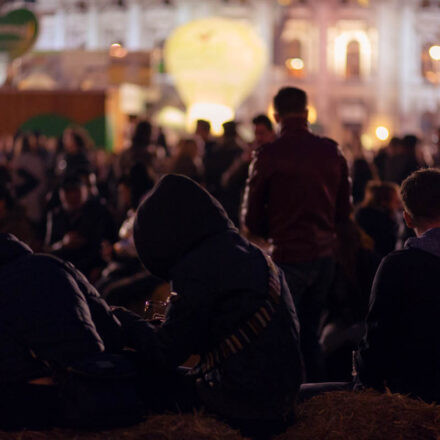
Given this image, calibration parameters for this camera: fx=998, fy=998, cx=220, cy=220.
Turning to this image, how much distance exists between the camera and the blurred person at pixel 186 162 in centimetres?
911

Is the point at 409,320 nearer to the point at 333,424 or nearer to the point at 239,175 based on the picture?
the point at 333,424

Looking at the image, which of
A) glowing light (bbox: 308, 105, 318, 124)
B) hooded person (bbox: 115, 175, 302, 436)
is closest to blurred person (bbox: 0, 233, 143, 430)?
hooded person (bbox: 115, 175, 302, 436)

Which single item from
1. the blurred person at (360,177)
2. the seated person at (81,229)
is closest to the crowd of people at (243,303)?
the seated person at (81,229)

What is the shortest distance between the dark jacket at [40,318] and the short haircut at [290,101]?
7.53 feet

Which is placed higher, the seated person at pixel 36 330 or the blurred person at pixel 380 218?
the seated person at pixel 36 330

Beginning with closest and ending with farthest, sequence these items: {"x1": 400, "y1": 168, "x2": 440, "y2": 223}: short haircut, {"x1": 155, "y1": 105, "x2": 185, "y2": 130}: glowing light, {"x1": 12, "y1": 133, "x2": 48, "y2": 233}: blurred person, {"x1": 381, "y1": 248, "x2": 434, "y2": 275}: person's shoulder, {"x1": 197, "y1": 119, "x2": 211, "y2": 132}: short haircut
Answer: {"x1": 381, "y1": 248, "x2": 434, "y2": 275}: person's shoulder → {"x1": 400, "y1": 168, "x2": 440, "y2": 223}: short haircut → {"x1": 12, "y1": 133, "x2": 48, "y2": 233}: blurred person → {"x1": 197, "y1": 119, "x2": 211, "y2": 132}: short haircut → {"x1": 155, "y1": 105, "x2": 185, "y2": 130}: glowing light

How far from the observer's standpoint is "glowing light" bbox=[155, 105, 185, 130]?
45250 mm

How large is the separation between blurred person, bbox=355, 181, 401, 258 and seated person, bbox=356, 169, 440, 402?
3.26 metres

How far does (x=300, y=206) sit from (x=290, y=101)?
1.90 feet

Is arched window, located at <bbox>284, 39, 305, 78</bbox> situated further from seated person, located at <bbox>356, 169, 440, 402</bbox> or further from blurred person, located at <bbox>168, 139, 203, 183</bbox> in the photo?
seated person, located at <bbox>356, 169, 440, 402</bbox>

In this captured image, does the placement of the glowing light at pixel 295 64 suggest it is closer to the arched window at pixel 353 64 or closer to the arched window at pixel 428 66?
the arched window at pixel 353 64

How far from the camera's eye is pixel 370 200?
716 cm

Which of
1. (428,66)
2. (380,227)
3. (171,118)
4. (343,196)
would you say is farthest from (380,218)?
(428,66)

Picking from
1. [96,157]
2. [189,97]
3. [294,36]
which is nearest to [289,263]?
[96,157]
